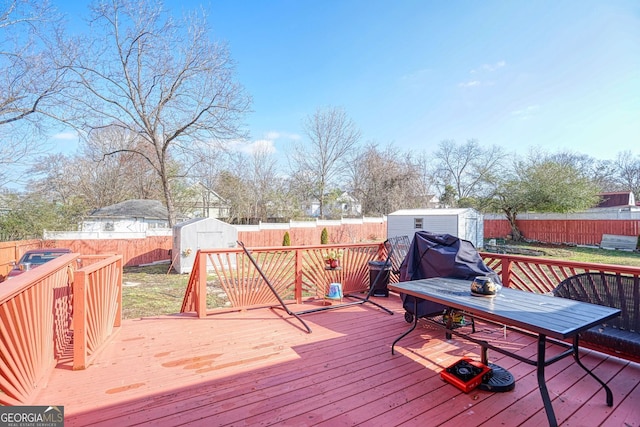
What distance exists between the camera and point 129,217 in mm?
16844

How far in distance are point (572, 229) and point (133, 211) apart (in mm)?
24813

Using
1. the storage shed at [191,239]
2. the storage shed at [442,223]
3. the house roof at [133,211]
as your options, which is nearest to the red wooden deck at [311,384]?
the storage shed at [191,239]

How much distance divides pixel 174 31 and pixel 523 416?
605 inches

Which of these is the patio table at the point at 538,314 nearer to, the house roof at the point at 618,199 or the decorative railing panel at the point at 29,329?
the decorative railing panel at the point at 29,329

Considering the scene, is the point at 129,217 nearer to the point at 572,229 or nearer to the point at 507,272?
the point at 507,272

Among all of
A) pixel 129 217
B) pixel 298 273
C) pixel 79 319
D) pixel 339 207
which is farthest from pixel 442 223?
pixel 129 217

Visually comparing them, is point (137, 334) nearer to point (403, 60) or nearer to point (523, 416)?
point (523, 416)

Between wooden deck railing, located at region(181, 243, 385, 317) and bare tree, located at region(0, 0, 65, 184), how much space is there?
9.12m

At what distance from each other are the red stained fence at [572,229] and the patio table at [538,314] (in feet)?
57.4

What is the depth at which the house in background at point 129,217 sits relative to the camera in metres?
15.7

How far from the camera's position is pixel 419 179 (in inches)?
936

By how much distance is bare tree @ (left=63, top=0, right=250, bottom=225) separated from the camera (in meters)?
11.7

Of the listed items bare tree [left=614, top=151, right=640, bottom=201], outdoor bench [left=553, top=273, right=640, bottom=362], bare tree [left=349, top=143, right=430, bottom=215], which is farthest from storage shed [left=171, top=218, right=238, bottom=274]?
bare tree [left=614, top=151, right=640, bottom=201]

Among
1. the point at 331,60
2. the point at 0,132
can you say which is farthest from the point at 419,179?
the point at 0,132
